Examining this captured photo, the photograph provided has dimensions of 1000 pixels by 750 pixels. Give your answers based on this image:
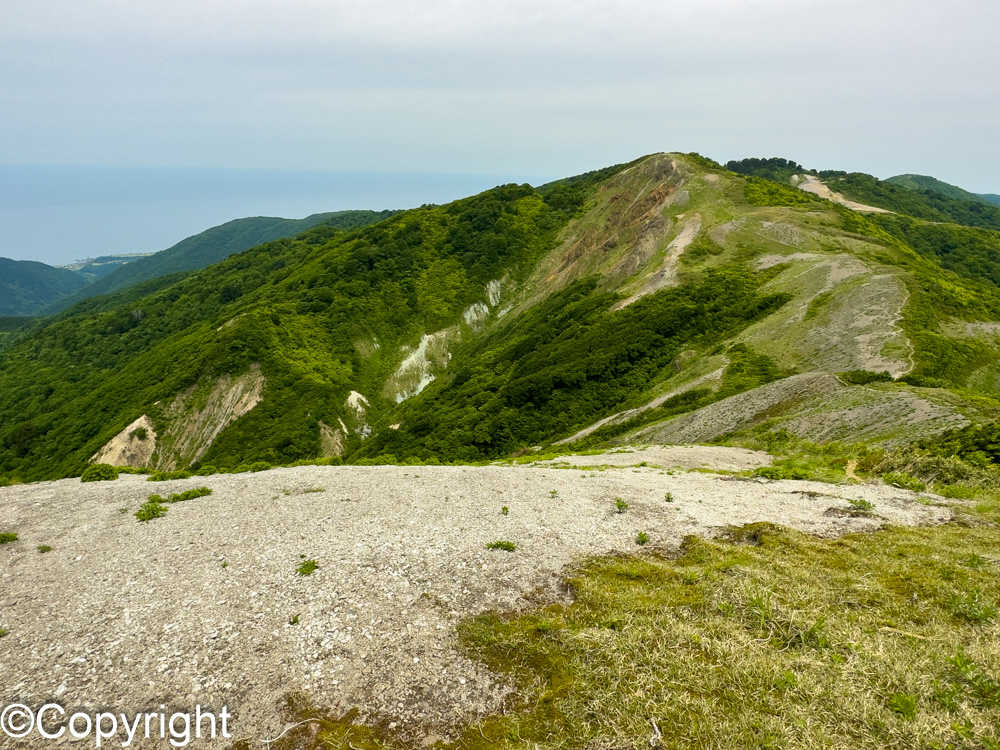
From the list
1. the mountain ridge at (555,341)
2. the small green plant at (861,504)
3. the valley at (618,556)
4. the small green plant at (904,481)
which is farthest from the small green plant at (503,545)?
the mountain ridge at (555,341)

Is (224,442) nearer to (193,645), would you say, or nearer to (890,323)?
(193,645)

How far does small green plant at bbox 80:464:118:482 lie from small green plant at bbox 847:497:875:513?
44.8m

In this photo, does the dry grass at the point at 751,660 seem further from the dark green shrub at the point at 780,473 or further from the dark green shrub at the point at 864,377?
the dark green shrub at the point at 864,377

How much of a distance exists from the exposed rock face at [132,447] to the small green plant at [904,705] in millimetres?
101742

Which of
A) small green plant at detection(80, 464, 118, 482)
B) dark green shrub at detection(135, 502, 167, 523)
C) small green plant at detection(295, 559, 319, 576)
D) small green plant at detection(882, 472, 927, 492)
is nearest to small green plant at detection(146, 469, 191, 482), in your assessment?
small green plant at detection(80, 464, 118, 482)

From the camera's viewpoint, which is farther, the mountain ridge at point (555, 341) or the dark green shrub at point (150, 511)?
the mountain ridge at point (555, 341)

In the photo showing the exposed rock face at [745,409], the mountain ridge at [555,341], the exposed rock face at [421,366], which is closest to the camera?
the exposed rock face at [745,409]

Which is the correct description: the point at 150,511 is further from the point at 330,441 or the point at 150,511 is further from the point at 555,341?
the point at 555,341

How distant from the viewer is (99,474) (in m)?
31.8

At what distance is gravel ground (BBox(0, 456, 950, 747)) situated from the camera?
42.8ft

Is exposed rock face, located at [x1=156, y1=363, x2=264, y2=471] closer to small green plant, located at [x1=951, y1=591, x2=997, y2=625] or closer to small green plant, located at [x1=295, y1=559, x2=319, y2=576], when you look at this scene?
small green plant, located at [x1=295, y1=559, x2=319, y2=576]

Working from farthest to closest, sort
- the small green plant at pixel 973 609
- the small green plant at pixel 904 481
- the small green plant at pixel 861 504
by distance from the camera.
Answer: the small green plant at pixel 904 481, the small green plant at pixel 861 504, the small green plant at pixel 973 609

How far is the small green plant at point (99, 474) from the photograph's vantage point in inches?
1235

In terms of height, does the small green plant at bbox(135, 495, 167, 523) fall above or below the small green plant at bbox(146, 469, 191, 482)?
above
